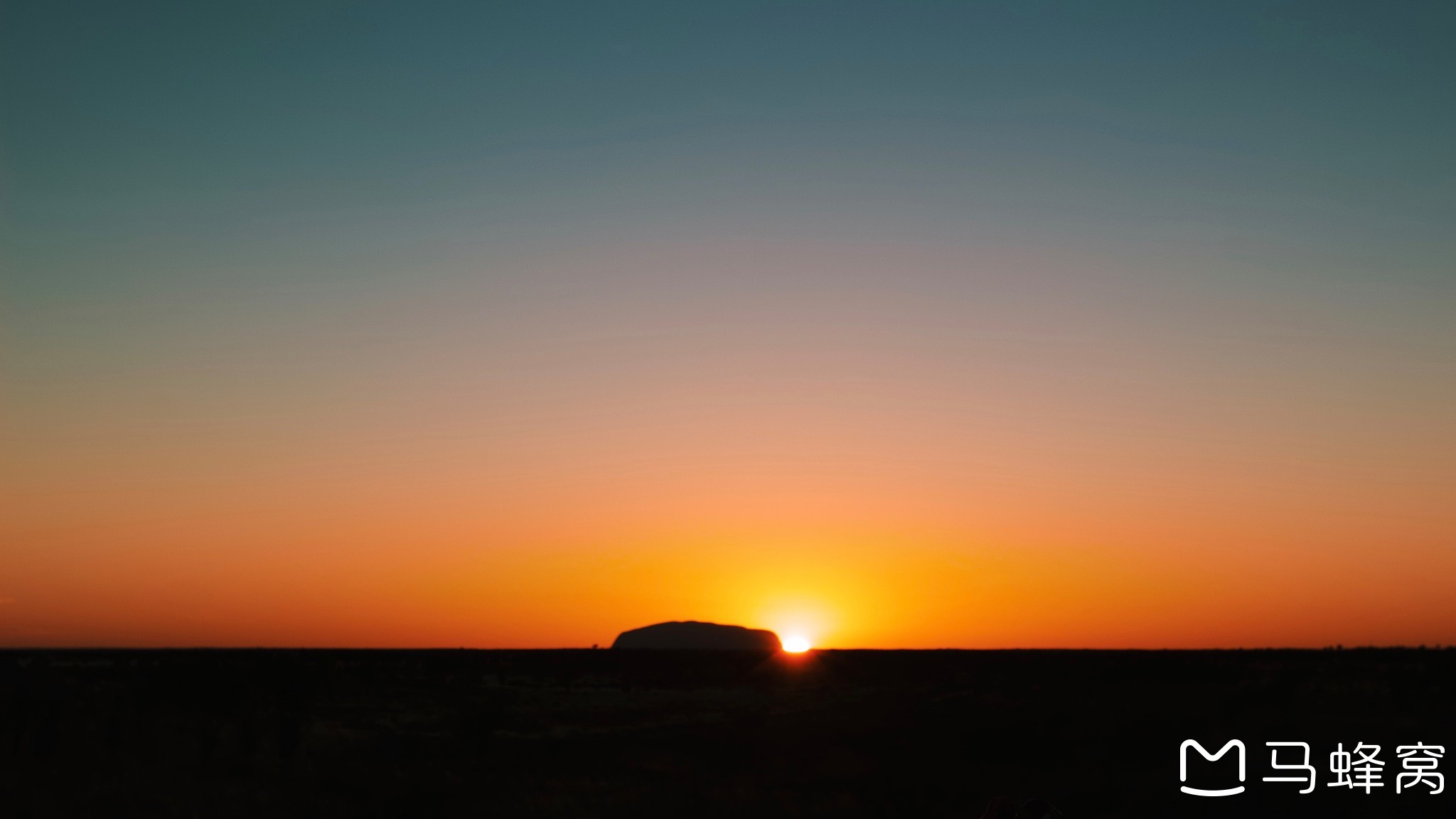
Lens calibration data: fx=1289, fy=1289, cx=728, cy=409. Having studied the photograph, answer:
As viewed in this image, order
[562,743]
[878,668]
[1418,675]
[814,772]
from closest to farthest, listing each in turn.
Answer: [814,772]
[562,743]
[1418,675]
[878,668]

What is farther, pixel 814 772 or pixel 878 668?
pixel 878 668

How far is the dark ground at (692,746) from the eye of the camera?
90.5 feet

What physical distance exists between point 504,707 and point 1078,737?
27280mm

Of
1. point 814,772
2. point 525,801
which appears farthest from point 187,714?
point 814,772

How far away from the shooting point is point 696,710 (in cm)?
5738

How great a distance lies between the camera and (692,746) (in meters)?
39.8

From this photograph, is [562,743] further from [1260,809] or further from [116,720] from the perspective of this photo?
[1260,809]
